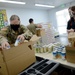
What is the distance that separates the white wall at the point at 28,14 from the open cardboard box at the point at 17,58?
218 inches

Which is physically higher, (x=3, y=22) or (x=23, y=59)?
(x=3, y=22)

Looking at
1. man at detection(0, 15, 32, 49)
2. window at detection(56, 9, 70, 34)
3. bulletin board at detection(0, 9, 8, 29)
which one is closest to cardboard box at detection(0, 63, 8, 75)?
man at detection(0, 15, 32, 49)

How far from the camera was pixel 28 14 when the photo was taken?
7453mm

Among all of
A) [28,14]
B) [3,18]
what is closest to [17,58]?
[3,18]

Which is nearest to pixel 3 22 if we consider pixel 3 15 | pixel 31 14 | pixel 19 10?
pixel 3 15

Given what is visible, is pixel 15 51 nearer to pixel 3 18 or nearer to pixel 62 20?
pixel 3 18

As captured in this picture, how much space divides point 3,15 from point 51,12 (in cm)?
449

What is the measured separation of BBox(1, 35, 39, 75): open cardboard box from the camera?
1.05 m

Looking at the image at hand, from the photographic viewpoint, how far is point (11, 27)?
1.69 meters

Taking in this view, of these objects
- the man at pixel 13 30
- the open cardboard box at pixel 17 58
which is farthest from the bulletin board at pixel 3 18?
the open cardboard box at pixel 17 58

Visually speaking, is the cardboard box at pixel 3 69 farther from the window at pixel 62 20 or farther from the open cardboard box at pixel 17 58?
the window at pixel 62 20

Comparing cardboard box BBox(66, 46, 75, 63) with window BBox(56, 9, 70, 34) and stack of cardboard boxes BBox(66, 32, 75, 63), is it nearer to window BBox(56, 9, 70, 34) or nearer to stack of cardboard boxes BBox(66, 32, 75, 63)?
stack of cardboard boxes BBox(66, 32, 75, 63)

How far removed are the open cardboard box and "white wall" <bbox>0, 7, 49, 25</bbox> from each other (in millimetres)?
5526

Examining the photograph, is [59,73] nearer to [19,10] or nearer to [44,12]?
[19,10]
